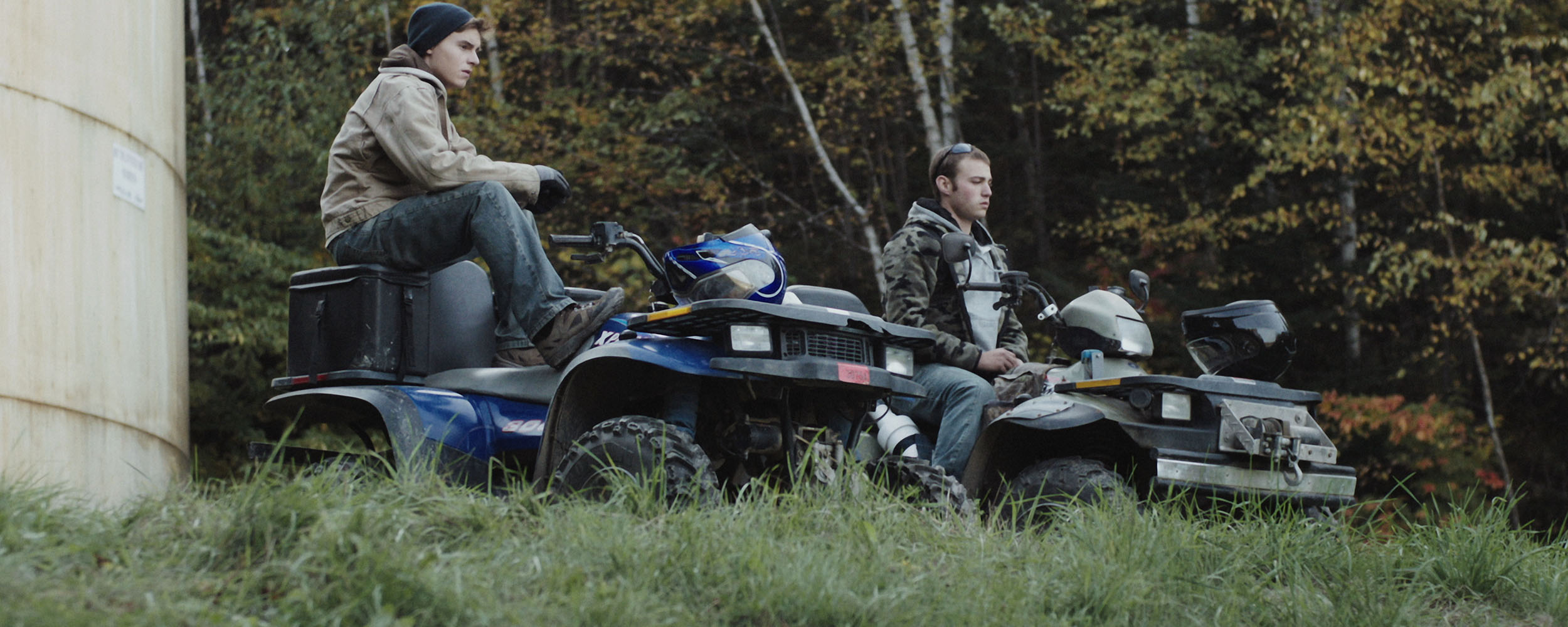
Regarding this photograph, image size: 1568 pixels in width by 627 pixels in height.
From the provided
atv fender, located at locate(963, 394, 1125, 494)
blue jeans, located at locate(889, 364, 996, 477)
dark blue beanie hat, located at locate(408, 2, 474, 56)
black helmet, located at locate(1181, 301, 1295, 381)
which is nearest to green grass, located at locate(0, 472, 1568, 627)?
atv fender, located at locate(963, 394, 1125, 494)

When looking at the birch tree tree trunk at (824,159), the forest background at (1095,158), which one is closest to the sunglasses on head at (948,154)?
the forest background at (1095,158)

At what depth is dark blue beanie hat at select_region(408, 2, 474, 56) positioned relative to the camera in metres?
5.23

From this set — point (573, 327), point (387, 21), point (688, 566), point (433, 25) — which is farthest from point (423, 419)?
point (387, 21)

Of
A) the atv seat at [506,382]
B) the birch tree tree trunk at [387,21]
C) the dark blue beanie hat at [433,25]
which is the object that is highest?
the birch tree tree trunk at [387,21]

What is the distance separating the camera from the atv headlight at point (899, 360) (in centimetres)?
484

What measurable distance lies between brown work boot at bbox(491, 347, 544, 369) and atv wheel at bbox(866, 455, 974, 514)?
4.15 ft

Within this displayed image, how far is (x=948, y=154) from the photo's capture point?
6469 millimetres

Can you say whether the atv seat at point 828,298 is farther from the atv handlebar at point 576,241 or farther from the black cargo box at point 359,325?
the black cargo box at point 359,325

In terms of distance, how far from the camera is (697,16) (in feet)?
52.1

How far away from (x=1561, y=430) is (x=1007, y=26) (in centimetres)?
622

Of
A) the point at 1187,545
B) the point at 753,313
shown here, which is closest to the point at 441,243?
the point at 753,313

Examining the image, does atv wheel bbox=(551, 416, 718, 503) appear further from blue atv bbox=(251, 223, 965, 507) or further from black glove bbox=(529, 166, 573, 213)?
black glove bbox=(529, 166, 573, 213)

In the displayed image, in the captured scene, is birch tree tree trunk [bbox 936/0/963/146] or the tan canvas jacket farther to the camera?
birch tree tree trunk [bbox 936/0/963/146]

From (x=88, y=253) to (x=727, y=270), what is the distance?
2839mm
